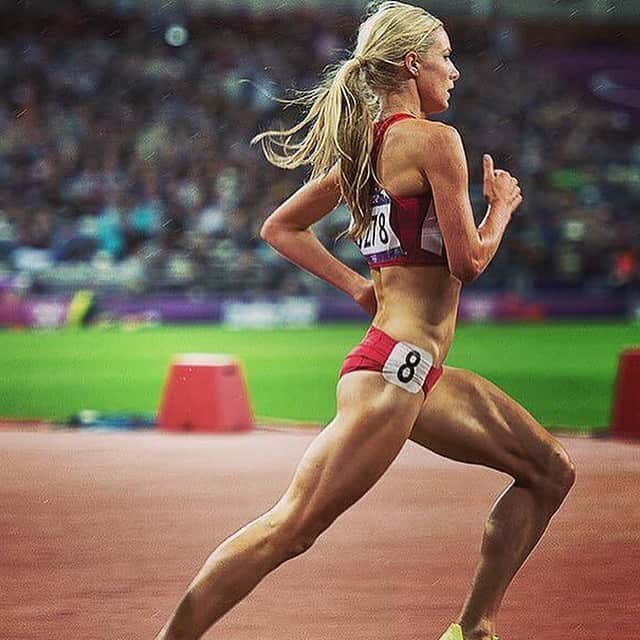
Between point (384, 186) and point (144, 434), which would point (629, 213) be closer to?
point (144, 434)

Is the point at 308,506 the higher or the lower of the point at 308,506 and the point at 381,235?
the lower

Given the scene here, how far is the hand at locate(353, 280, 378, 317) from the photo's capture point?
15.1ft

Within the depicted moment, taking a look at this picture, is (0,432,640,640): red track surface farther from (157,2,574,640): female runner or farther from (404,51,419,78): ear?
(404,51,419,78): ear

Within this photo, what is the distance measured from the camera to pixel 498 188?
14.0ft

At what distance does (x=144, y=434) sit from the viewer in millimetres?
11203

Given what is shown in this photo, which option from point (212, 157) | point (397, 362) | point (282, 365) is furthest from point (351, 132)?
point (212, 157)

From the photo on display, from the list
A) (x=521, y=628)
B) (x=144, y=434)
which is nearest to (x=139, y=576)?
(x=521, y=628)

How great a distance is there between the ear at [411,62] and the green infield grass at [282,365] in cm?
820

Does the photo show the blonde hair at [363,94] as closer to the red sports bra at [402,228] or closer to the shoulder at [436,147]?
the red sports bra at [402,228]

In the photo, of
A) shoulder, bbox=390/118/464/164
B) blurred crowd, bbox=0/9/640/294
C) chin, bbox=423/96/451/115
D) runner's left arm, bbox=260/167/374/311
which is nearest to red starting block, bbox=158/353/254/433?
runner's left arm, bbox=260/167/374/311

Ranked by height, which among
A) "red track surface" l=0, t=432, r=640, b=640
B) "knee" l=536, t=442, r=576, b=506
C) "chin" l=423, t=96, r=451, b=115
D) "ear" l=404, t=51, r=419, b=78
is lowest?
"red track surface" l=0, t=432, r=640, b=640

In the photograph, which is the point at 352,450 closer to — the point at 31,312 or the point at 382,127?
the point at 382,127

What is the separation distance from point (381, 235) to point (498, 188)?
1.29 ft

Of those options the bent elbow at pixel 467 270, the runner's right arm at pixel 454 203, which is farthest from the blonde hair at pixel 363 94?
the bent elbow at pixel 467 270
